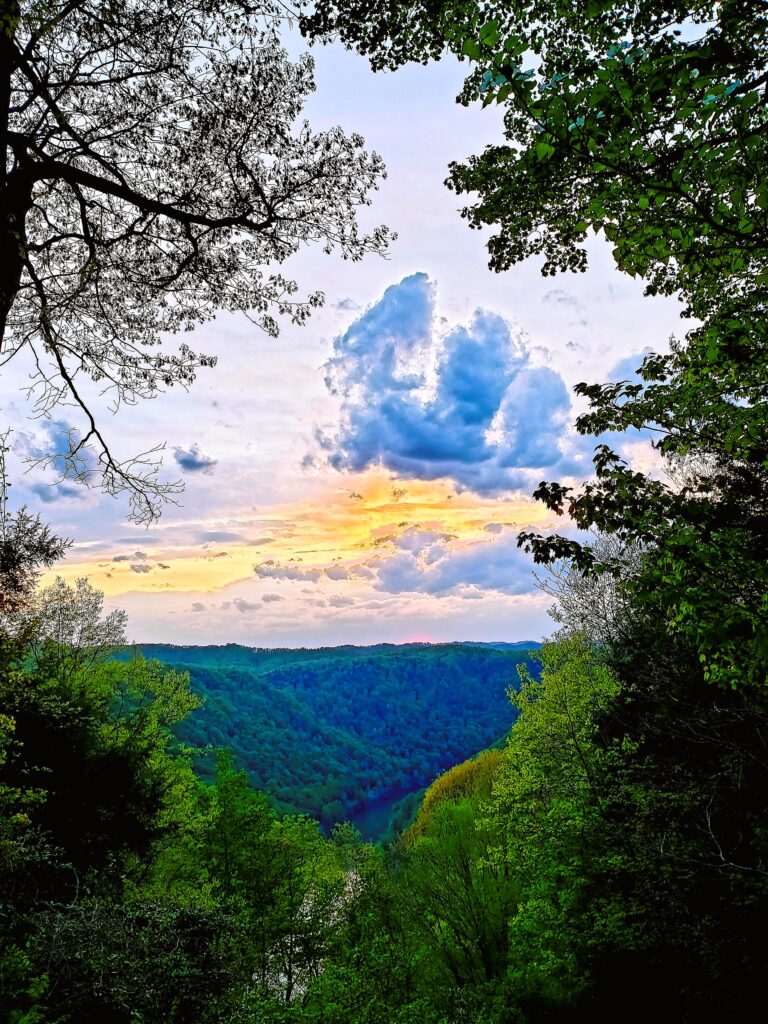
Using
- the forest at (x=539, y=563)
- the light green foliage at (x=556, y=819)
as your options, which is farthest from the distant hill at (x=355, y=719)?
the light green foliage at (x=556, y=819)

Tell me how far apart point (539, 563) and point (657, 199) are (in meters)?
2.95

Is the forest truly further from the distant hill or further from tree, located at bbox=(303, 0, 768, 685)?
the distant hill

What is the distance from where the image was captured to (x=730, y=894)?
9.42 metres

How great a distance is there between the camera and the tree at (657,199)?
2.89 meters

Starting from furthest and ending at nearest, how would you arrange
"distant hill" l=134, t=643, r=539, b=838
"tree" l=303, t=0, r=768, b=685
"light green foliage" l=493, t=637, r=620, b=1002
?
"distant hill" l=134, t=643, r=539, b=838 → "light green foliage" l=493, t=637, r=620, b=1002 → "tree" l=303, t=0, r=768, b=685

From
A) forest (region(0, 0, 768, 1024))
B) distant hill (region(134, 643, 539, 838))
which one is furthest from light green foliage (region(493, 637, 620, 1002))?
distant hill (region(134, 643, 539, 838))

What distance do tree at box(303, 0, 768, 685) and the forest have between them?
3 centimetres

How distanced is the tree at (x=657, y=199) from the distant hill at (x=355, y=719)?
69563 mm

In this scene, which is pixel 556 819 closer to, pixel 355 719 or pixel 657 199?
pixel 657 199

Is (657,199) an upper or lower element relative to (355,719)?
upper

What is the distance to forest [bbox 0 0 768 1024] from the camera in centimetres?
367

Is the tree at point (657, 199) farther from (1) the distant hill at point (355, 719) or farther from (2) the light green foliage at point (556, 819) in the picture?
(1) the distant hill at point (355, 719)

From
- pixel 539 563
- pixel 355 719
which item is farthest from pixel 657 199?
pixel 355 719

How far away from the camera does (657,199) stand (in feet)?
10.5
